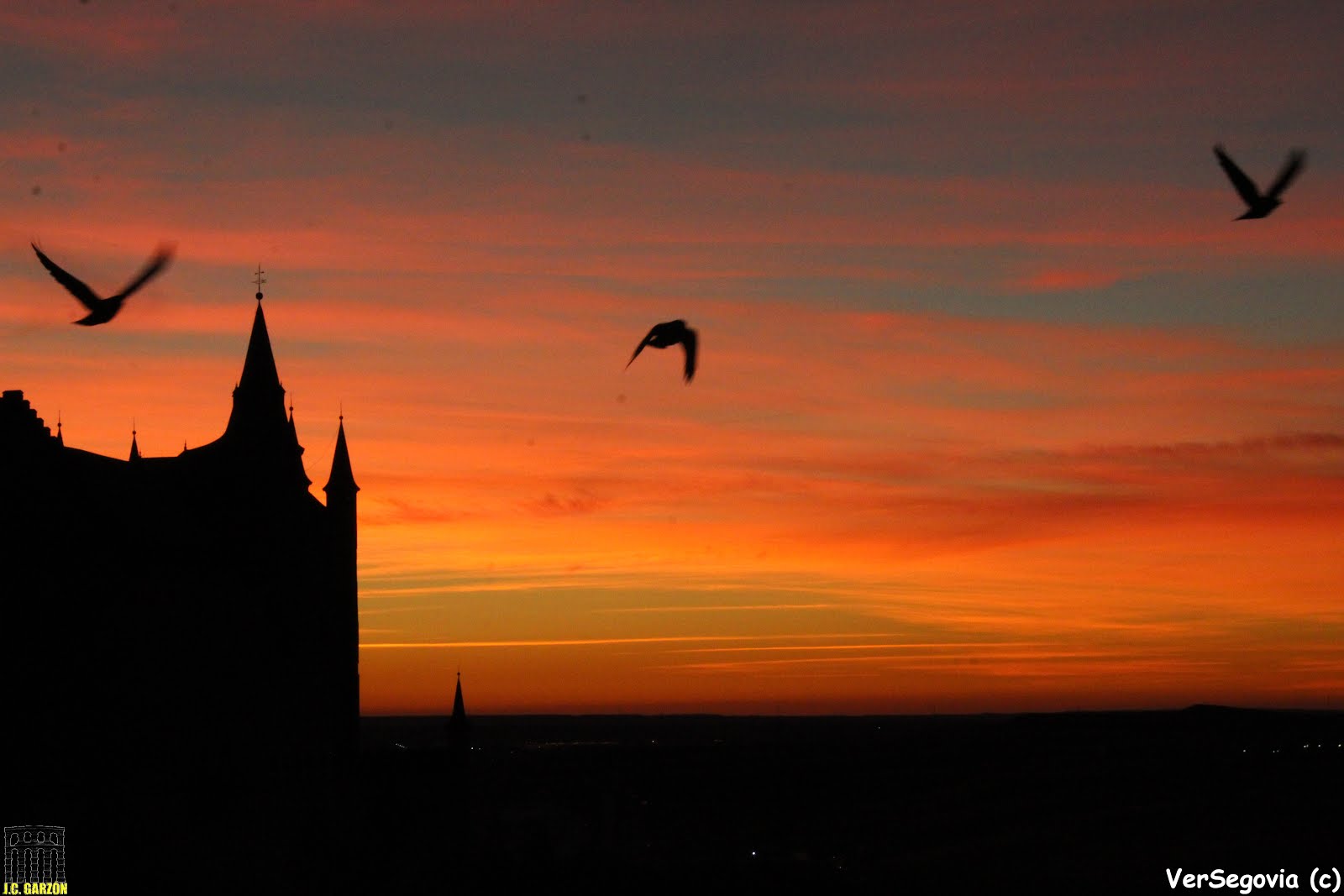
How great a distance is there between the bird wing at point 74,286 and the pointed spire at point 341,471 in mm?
66294

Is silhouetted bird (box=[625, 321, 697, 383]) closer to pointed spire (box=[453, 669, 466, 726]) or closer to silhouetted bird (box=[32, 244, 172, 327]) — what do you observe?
silhouetted bird (box=[32, 244, 172, 327])

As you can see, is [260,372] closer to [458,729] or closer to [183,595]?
[183,595]

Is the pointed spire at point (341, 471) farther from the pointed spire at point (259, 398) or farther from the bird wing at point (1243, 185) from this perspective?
the bird wing at point (1243, 185)

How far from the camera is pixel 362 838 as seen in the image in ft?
215

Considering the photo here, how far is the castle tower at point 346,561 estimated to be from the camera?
84375 millimetres

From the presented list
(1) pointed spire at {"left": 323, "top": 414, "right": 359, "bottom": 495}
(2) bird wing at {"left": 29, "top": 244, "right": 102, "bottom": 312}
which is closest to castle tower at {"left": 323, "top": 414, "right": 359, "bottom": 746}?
(1) pointed spire at {"left": 323, "top": 414, "right": 359, "bottom": 495}

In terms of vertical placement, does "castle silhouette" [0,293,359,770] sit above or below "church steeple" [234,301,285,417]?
below

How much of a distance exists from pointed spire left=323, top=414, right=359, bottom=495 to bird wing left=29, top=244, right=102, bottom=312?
66294 millimetres

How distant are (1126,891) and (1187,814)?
84847 millimetres

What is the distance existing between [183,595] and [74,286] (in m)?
50.8

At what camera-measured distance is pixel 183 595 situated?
69438mm

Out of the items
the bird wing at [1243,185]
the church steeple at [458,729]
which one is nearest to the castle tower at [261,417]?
the church steeple at [458,729]

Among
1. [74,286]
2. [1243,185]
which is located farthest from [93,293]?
[1243,185]

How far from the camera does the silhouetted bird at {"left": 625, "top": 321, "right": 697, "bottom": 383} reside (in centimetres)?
2069
